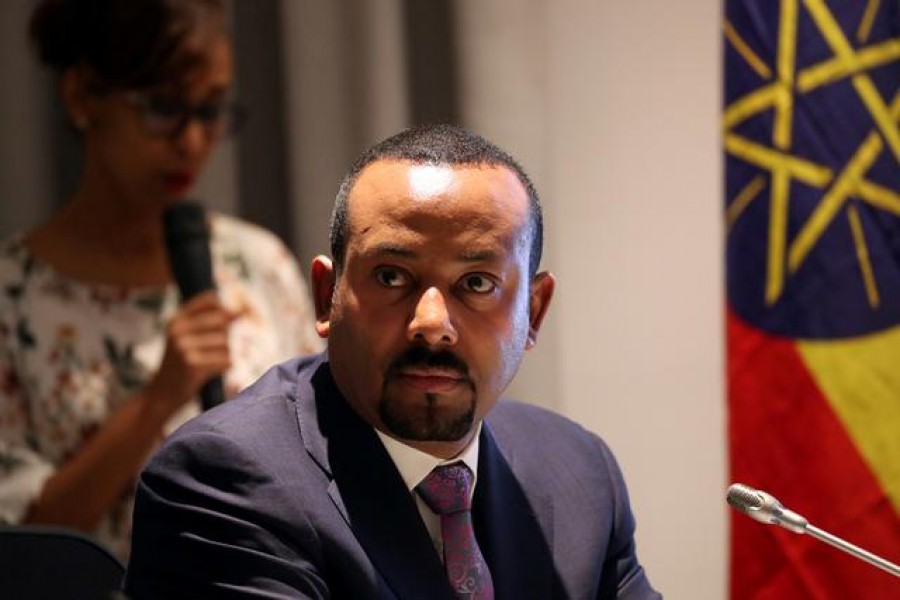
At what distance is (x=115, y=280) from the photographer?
279 centimetres

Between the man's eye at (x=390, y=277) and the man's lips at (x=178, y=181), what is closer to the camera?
the man's eye at (x=390, y=277)

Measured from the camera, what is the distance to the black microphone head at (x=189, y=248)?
261 centimetres

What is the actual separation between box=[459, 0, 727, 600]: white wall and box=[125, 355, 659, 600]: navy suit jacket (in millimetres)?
1529

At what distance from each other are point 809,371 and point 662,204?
803 mm

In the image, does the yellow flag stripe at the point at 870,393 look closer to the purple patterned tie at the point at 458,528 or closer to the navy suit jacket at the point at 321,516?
the navy suit jacket at the point at 321,516

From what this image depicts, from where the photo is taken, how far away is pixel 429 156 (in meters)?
1.58

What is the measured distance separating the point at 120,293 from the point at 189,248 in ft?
0.78

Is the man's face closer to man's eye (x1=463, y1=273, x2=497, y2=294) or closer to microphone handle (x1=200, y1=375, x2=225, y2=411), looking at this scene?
man's eye (x1=463, y1=273, x2=497, y2=294)

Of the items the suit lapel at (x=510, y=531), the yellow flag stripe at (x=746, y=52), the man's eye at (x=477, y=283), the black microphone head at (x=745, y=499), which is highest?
the yellow flag stripe at (x=746, y=52)

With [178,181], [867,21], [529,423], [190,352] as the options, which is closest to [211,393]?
[190,352]

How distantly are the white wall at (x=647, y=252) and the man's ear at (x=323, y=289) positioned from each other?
163 cm

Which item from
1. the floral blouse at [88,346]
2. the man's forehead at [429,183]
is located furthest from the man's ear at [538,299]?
the floral blouse at [88,346]

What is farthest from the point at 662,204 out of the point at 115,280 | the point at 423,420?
the point at 423,420

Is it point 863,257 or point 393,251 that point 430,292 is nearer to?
point 393,251
